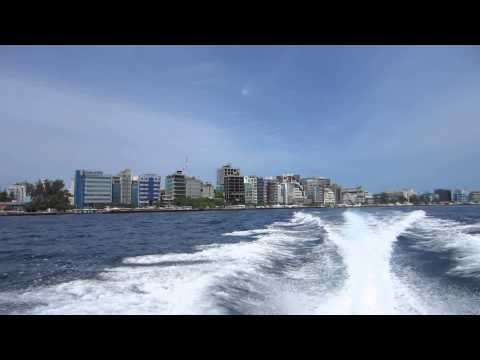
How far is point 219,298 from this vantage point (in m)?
4.06

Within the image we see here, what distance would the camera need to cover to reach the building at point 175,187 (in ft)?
268

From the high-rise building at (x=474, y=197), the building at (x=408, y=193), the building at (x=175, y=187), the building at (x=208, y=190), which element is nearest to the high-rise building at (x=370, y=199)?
the building at (x=408, y=193)

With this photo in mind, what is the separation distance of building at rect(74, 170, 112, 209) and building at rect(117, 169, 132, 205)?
14.0 feet

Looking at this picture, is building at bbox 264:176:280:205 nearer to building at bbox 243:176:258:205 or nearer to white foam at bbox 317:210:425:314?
building at bbox 243:176:258:205

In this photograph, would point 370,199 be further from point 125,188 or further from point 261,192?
point 125,188

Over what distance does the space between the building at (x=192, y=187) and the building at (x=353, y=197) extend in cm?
5978

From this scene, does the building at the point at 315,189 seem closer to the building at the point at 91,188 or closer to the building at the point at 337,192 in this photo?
the building at the point at 337,192

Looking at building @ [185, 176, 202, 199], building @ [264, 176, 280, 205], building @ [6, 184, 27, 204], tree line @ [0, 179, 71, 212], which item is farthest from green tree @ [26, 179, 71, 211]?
building @ [264, 176, 280, 205]

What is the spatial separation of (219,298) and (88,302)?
1.95 m

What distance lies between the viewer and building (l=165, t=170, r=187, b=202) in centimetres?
8154

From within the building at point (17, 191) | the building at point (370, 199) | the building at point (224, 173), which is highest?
the building at point (224, 173)
